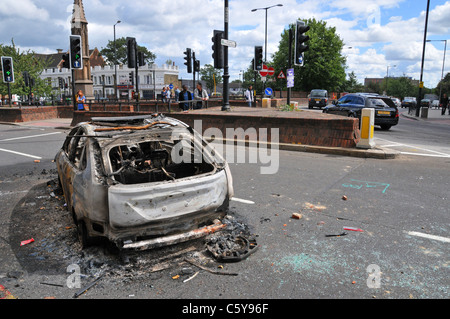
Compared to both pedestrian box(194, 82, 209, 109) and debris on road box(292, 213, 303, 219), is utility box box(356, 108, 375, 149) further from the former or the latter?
pedestrian box(194, 82, 209, 109)

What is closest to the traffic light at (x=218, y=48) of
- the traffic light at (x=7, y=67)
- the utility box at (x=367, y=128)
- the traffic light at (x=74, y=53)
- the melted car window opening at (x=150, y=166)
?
the utility box at (x=367, y=128)

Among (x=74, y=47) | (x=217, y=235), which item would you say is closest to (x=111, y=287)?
(x=217, y=235)

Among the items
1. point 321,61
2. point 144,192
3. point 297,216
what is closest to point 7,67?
point 144,192

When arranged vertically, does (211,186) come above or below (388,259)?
above

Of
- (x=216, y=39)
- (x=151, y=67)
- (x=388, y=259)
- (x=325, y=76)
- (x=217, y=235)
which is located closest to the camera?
(x=388, y=259)

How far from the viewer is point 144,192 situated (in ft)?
12.0

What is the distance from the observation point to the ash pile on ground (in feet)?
12.1

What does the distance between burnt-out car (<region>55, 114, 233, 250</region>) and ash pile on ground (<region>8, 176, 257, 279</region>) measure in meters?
0.23

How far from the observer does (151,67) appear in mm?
83875

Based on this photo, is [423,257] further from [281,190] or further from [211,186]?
[281,190]

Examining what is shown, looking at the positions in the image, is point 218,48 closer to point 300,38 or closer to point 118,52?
point 300,38

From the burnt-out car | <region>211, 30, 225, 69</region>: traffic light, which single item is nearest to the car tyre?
the burnt-out car
